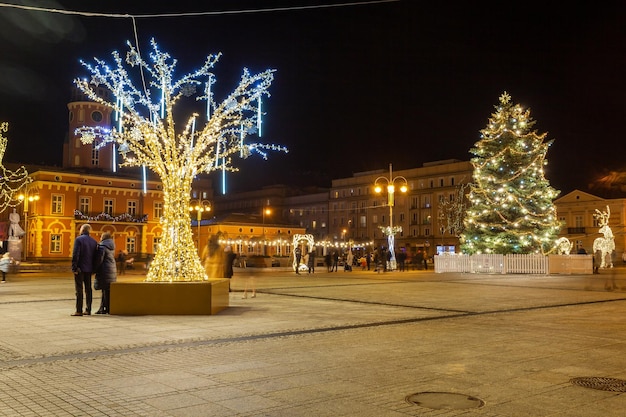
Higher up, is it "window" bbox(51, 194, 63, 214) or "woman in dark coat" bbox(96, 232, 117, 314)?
"window" bbox(51, 194, 63, 214)

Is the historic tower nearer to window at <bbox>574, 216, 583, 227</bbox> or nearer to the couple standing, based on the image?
the couple standing

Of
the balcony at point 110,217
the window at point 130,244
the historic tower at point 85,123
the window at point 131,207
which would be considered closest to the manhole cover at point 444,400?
the balcony at point 110,217

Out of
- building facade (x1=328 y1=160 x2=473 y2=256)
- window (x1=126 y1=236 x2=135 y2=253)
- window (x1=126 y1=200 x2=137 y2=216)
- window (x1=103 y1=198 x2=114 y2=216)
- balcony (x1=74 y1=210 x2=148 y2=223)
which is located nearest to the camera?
balcony (x1=74 y1=210 x2=148 y2=223)

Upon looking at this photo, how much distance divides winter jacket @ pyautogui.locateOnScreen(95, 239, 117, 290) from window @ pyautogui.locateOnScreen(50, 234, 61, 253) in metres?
48.1

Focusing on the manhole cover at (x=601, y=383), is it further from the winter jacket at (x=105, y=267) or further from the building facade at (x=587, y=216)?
the building facade at (x=587, y=216)

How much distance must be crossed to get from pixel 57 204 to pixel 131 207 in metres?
7.44

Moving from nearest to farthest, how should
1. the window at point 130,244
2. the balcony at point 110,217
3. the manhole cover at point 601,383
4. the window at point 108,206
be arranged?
the manhole cover at point 601,383 → the balcony at point 110,217 → the window at point 108,206 → the window at point 130,244

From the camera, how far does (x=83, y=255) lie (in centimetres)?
1244

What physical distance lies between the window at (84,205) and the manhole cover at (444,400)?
5792 centimetres

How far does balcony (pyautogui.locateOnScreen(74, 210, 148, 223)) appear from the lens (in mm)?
57975

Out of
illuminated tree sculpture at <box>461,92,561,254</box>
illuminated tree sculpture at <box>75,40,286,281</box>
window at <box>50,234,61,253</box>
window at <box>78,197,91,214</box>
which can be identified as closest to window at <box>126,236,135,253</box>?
window at <box>78,197,91,214</box>

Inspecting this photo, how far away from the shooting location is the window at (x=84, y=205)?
2330 inches

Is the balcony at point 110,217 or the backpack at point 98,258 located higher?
the balcony at point 110,217

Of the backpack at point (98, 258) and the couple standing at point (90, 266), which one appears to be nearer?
the couple standing at point (90, 266)
